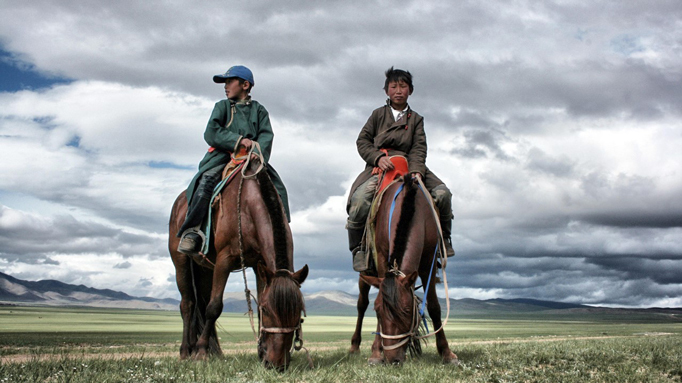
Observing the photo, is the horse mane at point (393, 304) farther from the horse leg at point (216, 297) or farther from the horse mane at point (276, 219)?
the horse leg at point (216, 297)

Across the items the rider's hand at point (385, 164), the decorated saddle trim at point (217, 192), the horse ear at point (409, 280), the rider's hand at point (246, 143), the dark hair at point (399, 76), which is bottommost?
the horse ear at point (409, 280)

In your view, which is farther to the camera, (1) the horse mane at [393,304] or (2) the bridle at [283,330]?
(1) the horse mane at [393,304]

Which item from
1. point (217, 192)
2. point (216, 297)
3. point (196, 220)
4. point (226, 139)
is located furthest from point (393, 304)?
point (226, 139)

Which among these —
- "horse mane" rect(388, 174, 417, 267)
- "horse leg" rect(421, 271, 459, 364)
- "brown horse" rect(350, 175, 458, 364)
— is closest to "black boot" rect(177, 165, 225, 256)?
"brown horse" rect(350, 175, 458, 364)

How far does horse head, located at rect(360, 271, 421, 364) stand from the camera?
6.34 m

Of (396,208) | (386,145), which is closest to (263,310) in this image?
(396,208)

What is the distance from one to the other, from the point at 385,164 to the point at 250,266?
2973 mm

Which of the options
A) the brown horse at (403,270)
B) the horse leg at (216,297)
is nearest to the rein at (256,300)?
the horse leg at (216,297)

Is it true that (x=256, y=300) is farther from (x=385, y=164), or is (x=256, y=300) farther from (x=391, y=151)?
(x=391, y=151)

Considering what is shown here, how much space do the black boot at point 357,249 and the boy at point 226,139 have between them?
1558 millimetres

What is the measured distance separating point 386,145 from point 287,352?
4.69 m

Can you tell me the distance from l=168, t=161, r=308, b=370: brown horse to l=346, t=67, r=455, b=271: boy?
7.12 feet

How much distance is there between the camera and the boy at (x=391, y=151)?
29.5 ft

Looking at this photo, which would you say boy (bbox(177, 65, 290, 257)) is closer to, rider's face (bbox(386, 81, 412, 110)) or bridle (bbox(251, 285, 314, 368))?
bridle (bbox(251, 285, 314, 368))
